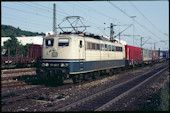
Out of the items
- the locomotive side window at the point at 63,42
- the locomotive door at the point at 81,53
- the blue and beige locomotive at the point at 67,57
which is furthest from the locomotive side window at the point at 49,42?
the locomotive door at the point at 81,53

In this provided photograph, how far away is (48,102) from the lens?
381 inches

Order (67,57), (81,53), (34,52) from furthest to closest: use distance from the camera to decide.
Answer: (34,52) → (81,53) → (67,57)

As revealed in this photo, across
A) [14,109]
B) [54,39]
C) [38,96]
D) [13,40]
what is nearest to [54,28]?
[54,39]

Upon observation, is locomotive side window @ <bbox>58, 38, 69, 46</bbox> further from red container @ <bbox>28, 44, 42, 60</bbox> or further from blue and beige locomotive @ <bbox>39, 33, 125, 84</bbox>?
red container @ <bbox>28, 44, 42, 60</bbox>

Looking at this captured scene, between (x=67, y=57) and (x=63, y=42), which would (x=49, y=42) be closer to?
(x=63, y=42)

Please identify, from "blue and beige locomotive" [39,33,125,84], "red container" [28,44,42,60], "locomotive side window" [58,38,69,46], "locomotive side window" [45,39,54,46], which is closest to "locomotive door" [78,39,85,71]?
"blue and beige locomotive" [39,33,125,84]

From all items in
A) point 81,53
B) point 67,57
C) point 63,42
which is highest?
point 63,42

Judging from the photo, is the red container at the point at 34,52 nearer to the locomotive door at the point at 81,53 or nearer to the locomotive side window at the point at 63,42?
the locomotive side window at the point at 63,42

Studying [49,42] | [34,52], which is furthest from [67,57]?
[34,52]

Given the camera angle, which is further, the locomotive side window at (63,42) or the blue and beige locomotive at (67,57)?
the locomotive side window at (63,42)

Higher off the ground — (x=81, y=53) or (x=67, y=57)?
(x=81, y=53)

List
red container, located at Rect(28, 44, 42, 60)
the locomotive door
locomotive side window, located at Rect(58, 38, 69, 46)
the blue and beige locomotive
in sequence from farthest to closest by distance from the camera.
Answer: red container, located at Rect(28, 44, 42, 60) < the locomotive door < locomotive side window, located at Rect(58, 38, 69, 46) < the blue and beige locomotive

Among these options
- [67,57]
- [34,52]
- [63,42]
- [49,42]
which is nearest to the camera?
[67,57]

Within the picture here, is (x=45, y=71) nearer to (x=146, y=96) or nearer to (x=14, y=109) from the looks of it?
(x=14, y=109)
